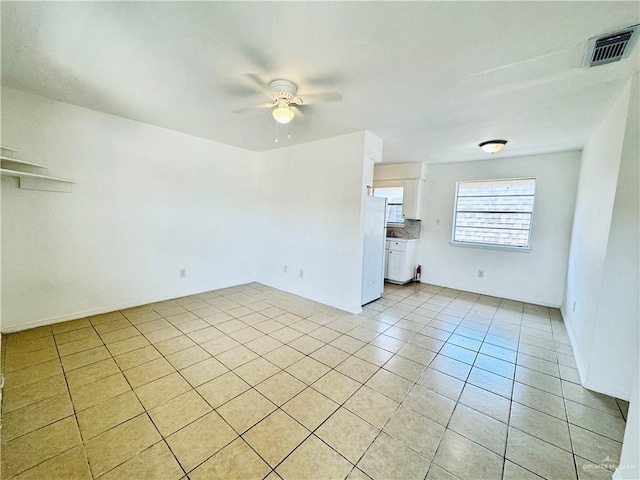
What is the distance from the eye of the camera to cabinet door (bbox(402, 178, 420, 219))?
16.4 ft

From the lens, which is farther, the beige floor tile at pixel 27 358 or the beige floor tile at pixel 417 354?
the beige floor tile at pixel 417 354

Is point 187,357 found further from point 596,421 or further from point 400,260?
point 400,260

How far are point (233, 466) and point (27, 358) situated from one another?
225 cm

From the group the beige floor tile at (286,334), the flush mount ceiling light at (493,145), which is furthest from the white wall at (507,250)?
the beige floor tile at (286,334)

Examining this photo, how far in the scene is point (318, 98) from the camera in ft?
7.55

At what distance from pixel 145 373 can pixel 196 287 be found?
2072 mm

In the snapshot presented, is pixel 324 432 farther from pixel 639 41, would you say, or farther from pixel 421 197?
pixel 421 197

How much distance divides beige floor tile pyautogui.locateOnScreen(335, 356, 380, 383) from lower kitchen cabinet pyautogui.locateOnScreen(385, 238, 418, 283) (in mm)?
2940

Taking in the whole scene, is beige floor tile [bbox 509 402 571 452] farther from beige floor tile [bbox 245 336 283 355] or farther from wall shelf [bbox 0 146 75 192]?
wall shelf [bbox 0 146 75 192]

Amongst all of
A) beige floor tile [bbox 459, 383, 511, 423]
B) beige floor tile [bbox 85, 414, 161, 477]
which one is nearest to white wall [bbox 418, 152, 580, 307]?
beige floor tile [bbox 459, 383, 511, 423]

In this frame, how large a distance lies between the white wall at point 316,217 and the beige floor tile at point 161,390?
217cm

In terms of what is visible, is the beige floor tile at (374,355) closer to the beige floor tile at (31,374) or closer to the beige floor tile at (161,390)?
the beige floor tile at (161,390)

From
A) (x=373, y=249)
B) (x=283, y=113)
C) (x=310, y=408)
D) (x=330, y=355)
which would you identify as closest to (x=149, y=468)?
(x=310, y=408)

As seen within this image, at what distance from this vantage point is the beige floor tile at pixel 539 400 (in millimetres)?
1812
